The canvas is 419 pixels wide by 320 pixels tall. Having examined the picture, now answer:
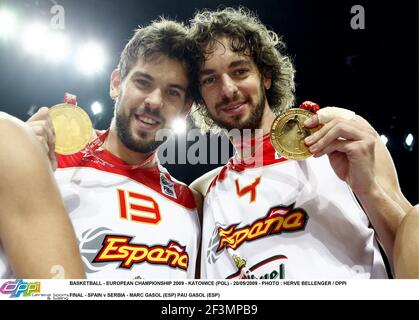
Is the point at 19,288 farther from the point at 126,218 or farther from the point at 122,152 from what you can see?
the point at 122,152

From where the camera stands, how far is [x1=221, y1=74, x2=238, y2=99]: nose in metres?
1.33

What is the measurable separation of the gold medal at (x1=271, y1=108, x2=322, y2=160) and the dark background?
331mm

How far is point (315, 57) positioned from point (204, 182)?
0.60 m

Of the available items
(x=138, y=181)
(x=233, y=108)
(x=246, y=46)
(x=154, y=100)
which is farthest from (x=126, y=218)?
(x=246, y=46)

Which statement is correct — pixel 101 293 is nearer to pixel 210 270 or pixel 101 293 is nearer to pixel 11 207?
pixel 11 207

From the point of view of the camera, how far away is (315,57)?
1.41 metres

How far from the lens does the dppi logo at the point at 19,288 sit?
82 cm

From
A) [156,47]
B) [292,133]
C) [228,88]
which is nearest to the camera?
[292,133]

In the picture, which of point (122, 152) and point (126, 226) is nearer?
point (126, 226)

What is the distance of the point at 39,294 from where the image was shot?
841mm

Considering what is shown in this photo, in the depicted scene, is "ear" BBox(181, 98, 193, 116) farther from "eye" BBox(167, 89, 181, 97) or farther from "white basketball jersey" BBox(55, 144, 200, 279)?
"white basketball jersey" BBox(55, 144, 200, 279)

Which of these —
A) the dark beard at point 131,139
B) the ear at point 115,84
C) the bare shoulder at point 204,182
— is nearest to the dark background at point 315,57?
the ear at point 115,84

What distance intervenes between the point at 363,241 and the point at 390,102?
54cm
